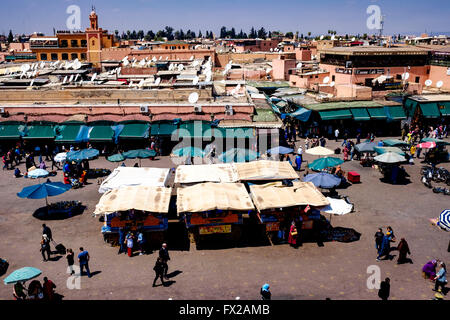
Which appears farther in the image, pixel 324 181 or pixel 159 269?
pixel 324 181

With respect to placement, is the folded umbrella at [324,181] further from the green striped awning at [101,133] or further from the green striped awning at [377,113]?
the green striped awning at [377,113]

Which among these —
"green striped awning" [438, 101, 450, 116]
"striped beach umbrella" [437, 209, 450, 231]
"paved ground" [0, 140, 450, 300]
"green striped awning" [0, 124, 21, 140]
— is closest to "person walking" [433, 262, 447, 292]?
"paved ground" [0, 140, 450, 300]

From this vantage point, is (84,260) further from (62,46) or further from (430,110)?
(62,46)

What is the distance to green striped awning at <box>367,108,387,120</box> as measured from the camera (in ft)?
104

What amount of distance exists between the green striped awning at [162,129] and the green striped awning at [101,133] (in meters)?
2.97

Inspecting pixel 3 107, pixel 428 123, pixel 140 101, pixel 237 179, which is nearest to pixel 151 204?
pixel 237 179

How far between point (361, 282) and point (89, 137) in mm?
20874

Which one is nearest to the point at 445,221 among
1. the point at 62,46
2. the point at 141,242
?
the point at 141,242

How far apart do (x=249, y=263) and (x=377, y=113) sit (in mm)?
23495

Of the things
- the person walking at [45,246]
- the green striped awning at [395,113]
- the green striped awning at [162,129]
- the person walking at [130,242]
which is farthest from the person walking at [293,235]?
the green striped awning at [395,113]

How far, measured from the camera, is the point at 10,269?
12.9 m

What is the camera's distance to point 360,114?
31656mm

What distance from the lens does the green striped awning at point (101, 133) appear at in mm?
26375
